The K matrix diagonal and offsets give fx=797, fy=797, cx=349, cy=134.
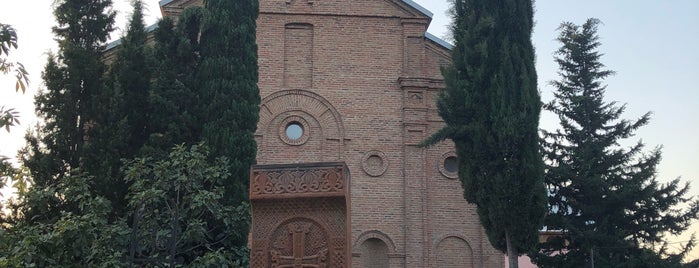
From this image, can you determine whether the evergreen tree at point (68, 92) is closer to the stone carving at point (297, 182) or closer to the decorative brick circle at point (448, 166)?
the stone carving at point (297, 182)

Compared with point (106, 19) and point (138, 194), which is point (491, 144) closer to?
point (138, 194)

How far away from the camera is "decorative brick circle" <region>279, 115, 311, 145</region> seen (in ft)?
59.1

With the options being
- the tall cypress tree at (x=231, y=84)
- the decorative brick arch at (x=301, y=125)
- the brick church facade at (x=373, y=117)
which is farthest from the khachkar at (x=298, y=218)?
the decorative brick arch at (x=301, y=125)

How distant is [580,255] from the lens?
16688mm

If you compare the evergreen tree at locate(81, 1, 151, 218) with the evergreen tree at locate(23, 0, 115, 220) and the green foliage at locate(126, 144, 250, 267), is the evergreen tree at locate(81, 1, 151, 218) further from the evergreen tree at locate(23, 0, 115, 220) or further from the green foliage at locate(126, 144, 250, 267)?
the green foliage at locate(126, 144, 250, 267)

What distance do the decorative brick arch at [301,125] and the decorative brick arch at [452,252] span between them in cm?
297

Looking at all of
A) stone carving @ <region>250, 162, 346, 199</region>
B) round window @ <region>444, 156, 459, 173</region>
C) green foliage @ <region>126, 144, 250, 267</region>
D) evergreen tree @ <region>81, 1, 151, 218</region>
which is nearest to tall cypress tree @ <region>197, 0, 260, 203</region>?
evergreen tree @ <region>81, 1, 151, 218</region>

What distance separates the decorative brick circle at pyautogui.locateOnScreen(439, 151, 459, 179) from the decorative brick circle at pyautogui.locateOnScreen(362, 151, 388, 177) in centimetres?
126

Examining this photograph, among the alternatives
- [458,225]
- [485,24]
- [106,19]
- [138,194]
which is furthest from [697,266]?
[106,19]

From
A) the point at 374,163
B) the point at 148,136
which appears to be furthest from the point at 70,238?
the point at 374,163

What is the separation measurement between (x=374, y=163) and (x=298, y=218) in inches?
381

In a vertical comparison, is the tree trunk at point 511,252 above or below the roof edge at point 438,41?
below

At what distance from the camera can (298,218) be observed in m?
8.41

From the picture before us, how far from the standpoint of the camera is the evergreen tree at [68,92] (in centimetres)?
1373
